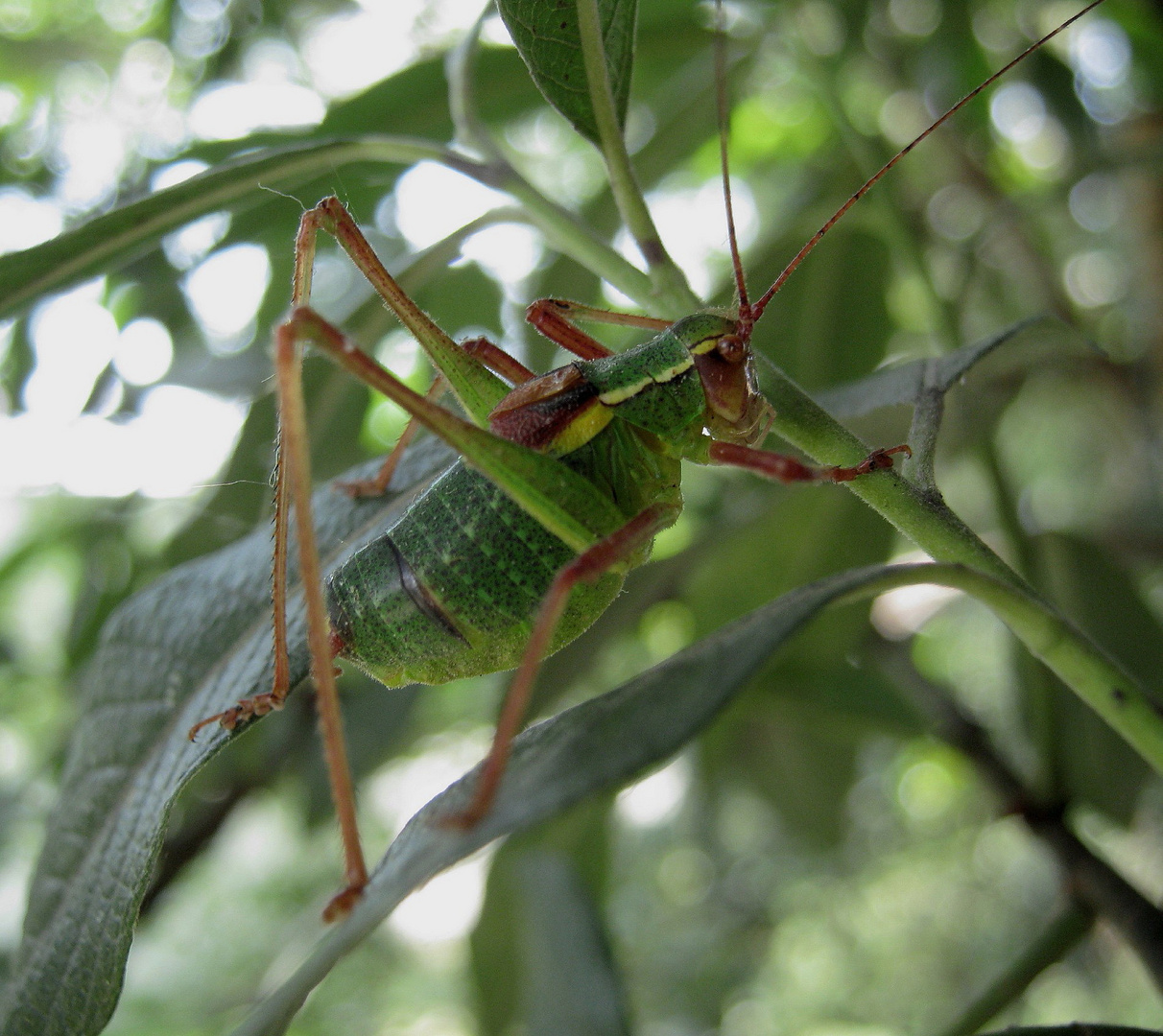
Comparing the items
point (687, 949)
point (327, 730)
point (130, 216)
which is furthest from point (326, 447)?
point (687, 949)

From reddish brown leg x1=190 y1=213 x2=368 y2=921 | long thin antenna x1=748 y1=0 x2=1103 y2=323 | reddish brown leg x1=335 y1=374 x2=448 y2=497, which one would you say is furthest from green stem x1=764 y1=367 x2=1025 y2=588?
reddish brown leg x1=335 y1=374 x2=448 y2=497

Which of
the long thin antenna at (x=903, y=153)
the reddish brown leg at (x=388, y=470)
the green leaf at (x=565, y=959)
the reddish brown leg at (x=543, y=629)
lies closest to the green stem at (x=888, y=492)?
the reddish brown leg at (x=543, y=629)

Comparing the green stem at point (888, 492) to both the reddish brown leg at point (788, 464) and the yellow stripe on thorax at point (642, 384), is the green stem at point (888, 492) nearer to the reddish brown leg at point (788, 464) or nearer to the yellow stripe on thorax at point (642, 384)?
the reddish brown leg at point (788, 464)

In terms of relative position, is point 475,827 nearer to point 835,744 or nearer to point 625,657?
point 835,744

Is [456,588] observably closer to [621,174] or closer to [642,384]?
[642,384]

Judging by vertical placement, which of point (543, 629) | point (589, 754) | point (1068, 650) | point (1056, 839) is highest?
point (543, 629)

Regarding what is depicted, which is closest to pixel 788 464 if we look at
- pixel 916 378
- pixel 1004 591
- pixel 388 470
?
pixel 916 378

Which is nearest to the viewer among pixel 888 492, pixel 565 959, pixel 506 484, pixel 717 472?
pixel 888 492
